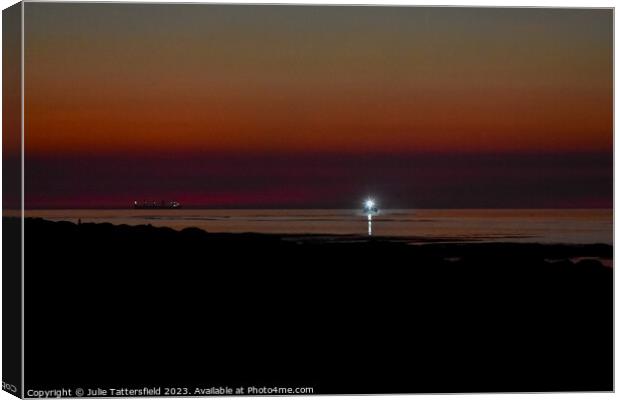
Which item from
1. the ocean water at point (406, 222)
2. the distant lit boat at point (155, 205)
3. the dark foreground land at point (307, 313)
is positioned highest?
the distant lit boat at point (155, 205)

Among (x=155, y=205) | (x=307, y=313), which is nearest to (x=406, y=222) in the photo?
(x=307, y=313)

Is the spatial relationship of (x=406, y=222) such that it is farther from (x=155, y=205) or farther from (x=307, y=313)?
(x=155, y=205)

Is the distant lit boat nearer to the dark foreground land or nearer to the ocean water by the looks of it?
the ocean water

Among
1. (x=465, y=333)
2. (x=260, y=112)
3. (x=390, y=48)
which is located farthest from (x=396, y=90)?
(x=465, y=333)

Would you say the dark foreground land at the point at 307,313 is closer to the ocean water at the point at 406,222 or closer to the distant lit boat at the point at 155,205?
the ocean water at the point at 406,222

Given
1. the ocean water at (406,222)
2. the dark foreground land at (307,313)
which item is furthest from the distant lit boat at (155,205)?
the dark foreground land at (307,313)
